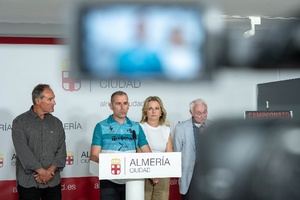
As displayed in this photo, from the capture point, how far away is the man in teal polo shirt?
8.06 feet

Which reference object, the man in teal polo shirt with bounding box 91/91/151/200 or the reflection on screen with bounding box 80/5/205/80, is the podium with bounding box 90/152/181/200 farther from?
the reflection on screen with bounding box 80/5/205/80

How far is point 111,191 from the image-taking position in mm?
2629

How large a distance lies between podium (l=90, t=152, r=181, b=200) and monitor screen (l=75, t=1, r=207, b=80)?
7.34ft

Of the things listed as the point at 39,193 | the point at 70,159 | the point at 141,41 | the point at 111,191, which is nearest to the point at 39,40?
the point at 141,41

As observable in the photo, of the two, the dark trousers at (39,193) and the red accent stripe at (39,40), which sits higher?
the red accent stripe at (39,40)

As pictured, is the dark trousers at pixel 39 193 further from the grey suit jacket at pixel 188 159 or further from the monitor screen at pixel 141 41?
the monitor screen at pixel 141 41

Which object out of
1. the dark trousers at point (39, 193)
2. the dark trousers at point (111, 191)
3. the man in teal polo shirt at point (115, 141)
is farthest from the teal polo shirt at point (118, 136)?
the dark trousers at point (39, 193)

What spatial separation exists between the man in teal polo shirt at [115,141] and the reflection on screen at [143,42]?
7.00ft

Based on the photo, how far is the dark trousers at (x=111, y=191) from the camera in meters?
2.61

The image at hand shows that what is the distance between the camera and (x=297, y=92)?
0.98ft

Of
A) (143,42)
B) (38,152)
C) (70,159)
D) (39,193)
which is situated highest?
(143,42)

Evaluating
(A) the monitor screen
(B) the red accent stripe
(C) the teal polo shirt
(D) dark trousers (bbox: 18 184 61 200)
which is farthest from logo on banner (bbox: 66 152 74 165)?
(A) the monitor screen

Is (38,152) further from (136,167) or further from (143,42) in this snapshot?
(143,42)

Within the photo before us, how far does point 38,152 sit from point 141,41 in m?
2.55
